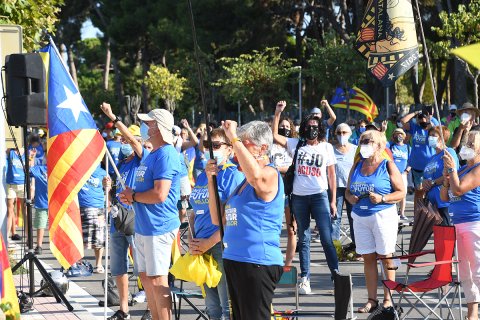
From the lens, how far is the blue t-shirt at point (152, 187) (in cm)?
797

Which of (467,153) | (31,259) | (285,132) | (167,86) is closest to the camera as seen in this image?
(467,153)

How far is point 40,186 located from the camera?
49.6 ft

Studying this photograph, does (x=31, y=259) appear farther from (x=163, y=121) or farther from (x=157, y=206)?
(x=163, y=121)

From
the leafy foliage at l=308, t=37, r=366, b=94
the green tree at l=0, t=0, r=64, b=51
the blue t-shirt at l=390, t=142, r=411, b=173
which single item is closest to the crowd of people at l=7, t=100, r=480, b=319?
the green tree at l=0, t=0, r=64, b=51

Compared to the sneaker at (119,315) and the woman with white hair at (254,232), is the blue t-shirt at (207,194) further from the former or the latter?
the sneaker at (119,315)

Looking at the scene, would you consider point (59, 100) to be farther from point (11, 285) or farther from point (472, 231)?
point (472, 231)

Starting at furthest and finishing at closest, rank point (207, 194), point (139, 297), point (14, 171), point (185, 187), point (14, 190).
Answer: point (14, 190), point (14, 171), point (185, 187), point (139, 297), point (207, 194)

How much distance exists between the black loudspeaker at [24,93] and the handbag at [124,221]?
1.09 metres

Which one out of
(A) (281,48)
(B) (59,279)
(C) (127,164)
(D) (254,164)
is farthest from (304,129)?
(A) (281,48)

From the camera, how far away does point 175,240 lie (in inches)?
334

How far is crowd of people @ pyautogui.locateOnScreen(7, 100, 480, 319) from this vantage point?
6.48 m

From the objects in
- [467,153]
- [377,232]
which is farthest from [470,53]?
[377,232]

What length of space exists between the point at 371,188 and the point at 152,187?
2.43 meters

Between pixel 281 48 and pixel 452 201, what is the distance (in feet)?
133
